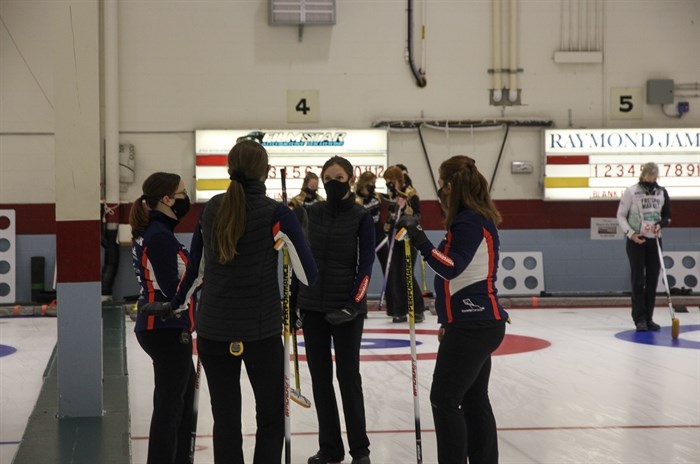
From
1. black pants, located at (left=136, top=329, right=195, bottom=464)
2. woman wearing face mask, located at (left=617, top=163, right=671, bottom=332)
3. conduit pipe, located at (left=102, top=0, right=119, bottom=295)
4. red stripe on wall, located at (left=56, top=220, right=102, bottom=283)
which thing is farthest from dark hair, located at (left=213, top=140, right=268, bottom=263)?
conduit pipe, located at (left=102, top=0, right=119, bottom=295)

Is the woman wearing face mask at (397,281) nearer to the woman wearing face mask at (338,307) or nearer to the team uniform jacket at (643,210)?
the team uniform jacket at (643,210)

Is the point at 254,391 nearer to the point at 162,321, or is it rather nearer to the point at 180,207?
the point at 162,321

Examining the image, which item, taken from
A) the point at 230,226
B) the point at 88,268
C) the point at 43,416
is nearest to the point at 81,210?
the point at 88,268

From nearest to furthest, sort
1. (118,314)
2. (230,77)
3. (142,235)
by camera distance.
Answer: (142,235)
(118,314)
(230,77)

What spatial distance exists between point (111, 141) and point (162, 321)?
34.1 ft

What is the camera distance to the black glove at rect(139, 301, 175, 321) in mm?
4973

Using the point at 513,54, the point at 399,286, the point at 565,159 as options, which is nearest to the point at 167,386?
the point at 399,286

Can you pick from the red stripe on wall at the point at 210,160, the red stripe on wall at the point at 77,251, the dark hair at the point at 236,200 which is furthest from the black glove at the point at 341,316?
the red stripe on wall at the point at 210,160

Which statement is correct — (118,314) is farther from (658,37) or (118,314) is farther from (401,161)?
(658,37)

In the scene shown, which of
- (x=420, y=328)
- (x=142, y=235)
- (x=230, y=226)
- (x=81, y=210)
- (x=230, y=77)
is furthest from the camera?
(x=230, y=77)

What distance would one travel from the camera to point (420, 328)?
41.1 ft

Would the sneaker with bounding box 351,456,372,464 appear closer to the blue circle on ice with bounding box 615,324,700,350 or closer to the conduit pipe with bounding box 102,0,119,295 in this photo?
the blue circle on ice with bounding box 615,324,700,350

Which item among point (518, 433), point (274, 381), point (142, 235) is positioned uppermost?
point (142, 235)

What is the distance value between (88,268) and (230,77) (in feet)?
29.3
